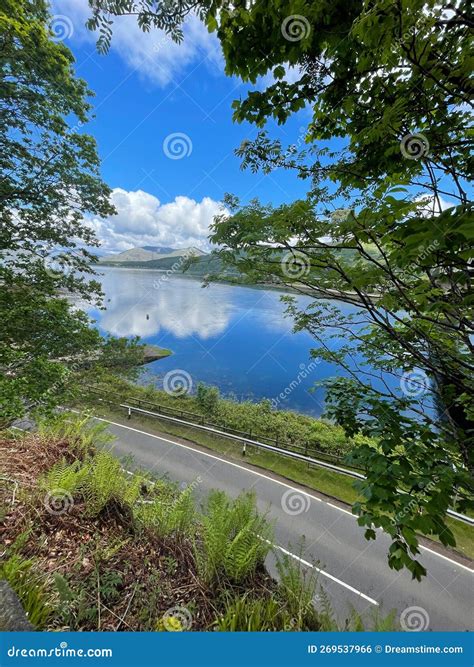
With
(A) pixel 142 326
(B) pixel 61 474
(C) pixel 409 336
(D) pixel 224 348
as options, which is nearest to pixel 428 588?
(C) pixel 409 336

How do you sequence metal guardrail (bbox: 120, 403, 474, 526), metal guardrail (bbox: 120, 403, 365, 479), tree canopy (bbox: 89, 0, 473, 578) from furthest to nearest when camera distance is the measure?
metal guardrail (bbox: 120, 403, 365, 479) < metal guardrail (bbox: 120, 403, 474, 526) < tree canopy (bbox: 89, 0, 473, 578)

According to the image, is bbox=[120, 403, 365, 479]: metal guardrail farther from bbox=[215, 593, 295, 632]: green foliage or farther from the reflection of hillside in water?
the reflection of hillside in water

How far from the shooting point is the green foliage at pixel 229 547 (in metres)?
3.05

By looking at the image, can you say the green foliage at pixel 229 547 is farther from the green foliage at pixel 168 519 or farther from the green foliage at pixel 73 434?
the green foliage at pixel 73 434

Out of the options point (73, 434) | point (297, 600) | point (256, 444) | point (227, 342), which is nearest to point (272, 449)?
point (256, 444)

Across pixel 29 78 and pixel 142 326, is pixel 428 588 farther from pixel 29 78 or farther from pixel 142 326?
pixel 142 326

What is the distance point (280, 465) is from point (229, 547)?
29.3 ft

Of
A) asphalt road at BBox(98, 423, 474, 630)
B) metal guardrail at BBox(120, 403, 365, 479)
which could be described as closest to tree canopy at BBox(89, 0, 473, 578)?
asphalt road at BBox(98, 423, 474, 630)

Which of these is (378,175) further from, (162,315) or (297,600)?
(162,315)

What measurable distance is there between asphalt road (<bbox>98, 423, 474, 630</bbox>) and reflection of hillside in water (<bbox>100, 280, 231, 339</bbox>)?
2544 centimetres

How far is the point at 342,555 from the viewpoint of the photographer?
688cm

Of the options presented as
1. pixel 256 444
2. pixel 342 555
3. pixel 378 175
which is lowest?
pixel 342 555

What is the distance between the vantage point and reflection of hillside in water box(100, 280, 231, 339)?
45.1 m

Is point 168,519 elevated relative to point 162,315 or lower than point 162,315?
lower
